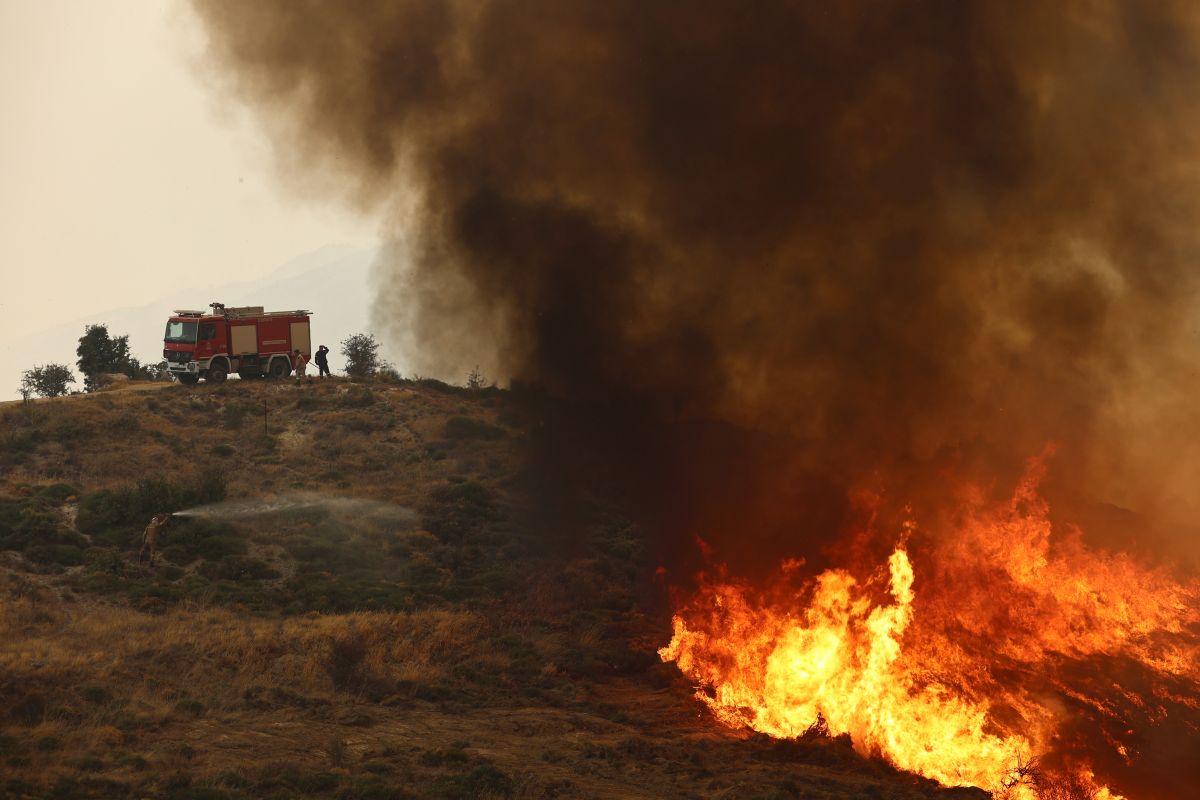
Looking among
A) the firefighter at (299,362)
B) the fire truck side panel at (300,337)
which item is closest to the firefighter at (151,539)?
the fire truck side panel at (300,337)

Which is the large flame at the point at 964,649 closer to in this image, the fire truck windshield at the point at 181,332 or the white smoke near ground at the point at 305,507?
the white smoke near ground at the point at 305,507

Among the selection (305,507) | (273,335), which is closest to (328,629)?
(305,507)

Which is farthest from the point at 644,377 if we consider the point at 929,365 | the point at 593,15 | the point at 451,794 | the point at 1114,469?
the point at 451,794

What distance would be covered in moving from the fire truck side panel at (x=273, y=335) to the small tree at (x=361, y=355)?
16.1 m

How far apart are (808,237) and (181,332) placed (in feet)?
110

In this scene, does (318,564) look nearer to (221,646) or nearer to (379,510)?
(379,510)

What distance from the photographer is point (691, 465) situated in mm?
40938

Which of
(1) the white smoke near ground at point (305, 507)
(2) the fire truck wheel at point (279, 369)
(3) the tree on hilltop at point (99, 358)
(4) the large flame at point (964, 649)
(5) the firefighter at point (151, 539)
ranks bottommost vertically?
(4) the large flame at point (964, 649)

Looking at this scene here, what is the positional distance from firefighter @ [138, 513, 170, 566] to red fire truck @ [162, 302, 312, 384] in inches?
812

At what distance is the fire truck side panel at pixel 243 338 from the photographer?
2158 inches

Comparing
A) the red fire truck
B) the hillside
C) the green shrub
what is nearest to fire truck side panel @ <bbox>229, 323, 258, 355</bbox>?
the red fire truck

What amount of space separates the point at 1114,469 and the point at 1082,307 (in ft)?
28.3

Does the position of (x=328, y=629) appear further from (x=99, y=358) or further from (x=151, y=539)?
(x=99, y=358)

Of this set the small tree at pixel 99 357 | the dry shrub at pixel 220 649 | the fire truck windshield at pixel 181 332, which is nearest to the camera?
the dry shrub at pixel 220 649
